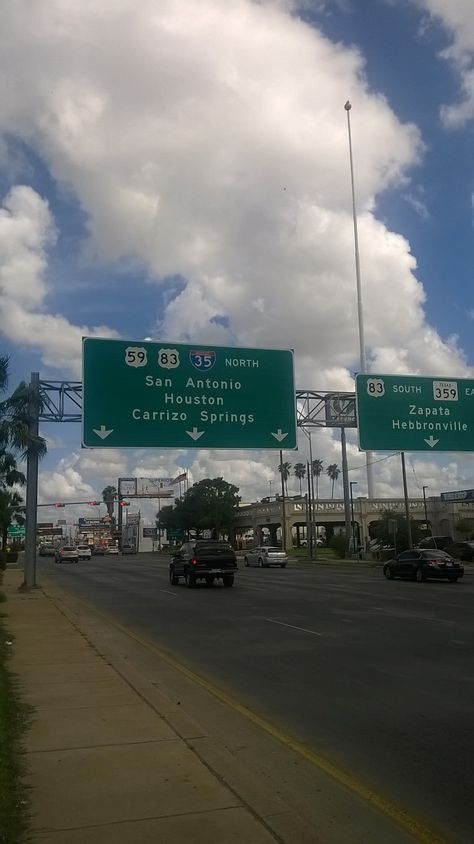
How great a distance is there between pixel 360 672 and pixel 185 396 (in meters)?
14.7

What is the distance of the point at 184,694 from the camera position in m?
9.14

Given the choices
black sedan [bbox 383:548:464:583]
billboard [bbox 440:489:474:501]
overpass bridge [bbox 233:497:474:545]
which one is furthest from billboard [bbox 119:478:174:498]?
black sedan [bbox 383:548:464:583]

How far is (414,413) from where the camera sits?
2689cm

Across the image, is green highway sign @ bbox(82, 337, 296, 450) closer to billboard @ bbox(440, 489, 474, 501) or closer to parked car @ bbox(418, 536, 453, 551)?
parked car @ bbox(418, 536, 453, 551)

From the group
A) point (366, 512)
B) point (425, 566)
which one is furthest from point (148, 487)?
point (425, 566)

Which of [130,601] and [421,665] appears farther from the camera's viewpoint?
[130,601]

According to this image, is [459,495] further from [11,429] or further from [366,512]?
[11,429]

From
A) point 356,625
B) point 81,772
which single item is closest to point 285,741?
point 81,772

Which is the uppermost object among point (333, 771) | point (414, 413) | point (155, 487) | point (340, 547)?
point (155, 487)

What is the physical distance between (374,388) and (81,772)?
22157 mm

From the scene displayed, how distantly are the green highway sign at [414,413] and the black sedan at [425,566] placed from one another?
22.1 feet

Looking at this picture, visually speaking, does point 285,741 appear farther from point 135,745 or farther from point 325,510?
point 325,510

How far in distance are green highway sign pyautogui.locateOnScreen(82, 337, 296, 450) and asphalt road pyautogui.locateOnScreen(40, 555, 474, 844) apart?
16.8 feet

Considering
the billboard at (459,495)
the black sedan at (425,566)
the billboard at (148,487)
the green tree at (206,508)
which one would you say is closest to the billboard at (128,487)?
the billboard at (148,487)
